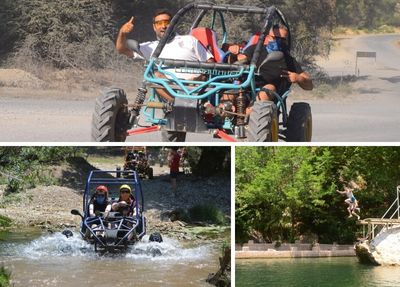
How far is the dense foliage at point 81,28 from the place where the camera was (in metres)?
22.9

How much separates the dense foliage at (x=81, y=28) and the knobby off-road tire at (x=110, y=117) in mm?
11605

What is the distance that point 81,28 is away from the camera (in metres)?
23.3

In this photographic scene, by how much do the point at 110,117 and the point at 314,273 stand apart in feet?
8.75

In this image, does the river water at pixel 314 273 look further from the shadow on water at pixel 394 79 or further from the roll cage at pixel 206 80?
the shadow on water at pixel 394 79

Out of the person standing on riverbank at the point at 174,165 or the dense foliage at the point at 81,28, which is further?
the dense foliage at the point at 81,28

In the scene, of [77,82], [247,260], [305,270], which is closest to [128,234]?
[247,260]

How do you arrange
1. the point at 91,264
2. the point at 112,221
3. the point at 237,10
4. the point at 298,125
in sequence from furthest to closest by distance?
the point at 298,125 < the point at 237,10 < the point at 112,221 < the point at 91,264

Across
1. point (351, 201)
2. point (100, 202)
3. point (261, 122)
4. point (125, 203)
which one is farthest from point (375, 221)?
point (100, 202)

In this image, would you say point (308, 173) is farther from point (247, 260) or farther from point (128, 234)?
point (128, 234)

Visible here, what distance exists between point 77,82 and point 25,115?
4058 millimetres

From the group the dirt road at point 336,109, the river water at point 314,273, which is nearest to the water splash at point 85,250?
the river water at point 314,273

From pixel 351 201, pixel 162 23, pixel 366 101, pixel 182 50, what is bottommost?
pixel 351 201

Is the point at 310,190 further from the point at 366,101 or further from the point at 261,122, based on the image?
the point at 366,101

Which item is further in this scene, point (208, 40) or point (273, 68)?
point (208, 40)
